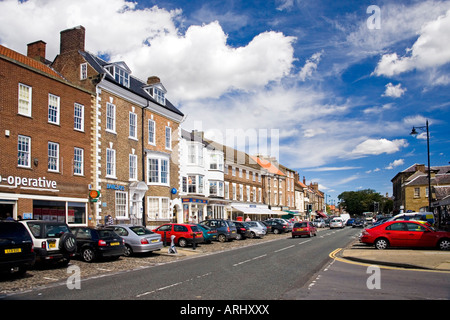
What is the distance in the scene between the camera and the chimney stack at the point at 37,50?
2794 cm

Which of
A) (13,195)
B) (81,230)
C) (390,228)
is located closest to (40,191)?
(13,195)

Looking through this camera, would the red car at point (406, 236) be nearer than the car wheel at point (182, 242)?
Yes

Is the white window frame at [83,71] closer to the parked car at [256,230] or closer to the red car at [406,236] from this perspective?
the parked car at [256,230]

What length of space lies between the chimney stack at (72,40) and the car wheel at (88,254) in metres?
17.9

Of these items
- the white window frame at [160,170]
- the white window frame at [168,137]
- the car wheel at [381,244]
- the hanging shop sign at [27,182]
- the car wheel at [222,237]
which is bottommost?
the car wheel at [222,237]

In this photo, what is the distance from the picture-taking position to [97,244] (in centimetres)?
1634

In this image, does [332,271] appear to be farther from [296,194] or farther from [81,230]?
[296,194]

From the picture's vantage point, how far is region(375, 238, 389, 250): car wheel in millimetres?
19562

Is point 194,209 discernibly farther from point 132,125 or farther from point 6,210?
point 6,210

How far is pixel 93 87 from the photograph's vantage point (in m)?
Answer: 26.7

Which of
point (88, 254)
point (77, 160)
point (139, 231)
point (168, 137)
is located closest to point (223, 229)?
point (139, 231)

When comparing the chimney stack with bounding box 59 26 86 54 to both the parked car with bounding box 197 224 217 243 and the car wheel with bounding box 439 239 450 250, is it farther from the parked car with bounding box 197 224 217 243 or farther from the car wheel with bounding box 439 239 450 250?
the car wheel with bounding box 439 239 450 250

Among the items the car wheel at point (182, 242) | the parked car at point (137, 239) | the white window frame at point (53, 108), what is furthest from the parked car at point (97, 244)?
the white window frame at point (53, 108)

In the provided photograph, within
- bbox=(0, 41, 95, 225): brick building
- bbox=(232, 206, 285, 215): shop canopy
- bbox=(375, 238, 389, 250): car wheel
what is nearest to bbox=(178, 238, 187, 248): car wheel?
bbox=(0, 41, 95, 225): brick building
